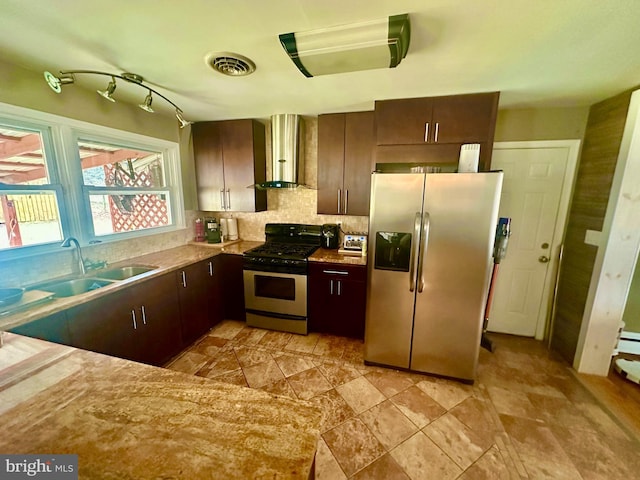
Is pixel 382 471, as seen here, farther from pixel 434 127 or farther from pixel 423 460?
pixel 434 127

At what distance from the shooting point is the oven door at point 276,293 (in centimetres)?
269

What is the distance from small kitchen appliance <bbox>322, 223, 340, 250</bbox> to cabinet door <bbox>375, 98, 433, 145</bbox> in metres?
1.08

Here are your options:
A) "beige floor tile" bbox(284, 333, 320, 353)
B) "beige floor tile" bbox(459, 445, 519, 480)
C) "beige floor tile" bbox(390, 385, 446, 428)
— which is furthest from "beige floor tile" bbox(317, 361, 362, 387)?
"beige floor tile" bbox(459, 445, 519, 480)

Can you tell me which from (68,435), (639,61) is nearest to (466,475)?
(68,435)

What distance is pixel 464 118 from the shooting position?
2092 millimetres

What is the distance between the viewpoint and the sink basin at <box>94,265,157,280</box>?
219cm

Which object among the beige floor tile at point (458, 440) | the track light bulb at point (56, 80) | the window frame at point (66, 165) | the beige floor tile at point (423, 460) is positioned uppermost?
the track light bulb at point (56, 80)

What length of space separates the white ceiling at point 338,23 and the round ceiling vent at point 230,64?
1.8 inches

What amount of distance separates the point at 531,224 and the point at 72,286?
422 centimetres

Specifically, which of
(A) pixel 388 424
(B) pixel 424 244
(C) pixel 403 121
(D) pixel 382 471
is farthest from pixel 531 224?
(D) pixel 382 471

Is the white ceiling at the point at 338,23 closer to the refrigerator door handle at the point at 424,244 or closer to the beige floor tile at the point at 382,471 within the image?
the refrigerator door handle at the point at 424,244

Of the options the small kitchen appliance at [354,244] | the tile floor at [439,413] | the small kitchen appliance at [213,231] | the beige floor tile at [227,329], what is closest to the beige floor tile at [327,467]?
the tile floor at [439,413]

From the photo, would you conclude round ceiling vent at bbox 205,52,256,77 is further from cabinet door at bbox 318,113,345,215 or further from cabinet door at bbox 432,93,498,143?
cabinet door at bbox 432,93,498,143

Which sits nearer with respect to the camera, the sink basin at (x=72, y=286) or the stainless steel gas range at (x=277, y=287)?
the sink basin at (x=72, y=286)
